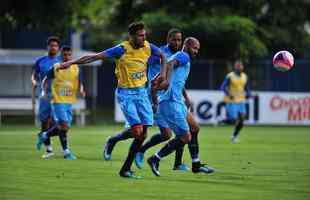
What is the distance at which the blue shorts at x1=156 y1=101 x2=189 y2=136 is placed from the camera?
15.9 meters

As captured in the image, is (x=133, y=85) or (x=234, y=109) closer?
(x=133, y=85)

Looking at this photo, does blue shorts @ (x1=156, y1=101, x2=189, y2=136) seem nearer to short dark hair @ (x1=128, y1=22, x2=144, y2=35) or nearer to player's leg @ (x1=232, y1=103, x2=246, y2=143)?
short dark hair @ (x1=128, y1=22, x2=144, y2=35)

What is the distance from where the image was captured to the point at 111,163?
1836 centimetres

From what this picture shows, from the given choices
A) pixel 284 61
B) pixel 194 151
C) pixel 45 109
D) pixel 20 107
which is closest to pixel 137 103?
pixel 194 151

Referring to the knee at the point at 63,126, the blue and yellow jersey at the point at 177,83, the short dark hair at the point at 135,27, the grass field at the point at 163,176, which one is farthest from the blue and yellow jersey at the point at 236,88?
the short dark hair at the point at 135,27

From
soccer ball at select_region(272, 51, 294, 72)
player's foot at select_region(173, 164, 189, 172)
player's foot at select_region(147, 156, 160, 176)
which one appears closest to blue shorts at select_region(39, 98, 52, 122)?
player's foot at select_region(173, 164, 189, 172)

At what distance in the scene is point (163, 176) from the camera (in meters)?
15.7

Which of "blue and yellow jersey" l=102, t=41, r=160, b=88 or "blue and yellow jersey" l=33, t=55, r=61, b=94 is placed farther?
"blue and yellow jersey" l=33, t=55, r=61, b=94

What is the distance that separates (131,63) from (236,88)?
14259mm

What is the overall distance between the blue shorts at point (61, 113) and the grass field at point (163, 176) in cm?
73

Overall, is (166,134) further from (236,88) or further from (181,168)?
(236,88)

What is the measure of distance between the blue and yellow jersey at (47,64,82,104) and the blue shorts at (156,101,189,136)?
4986 mm

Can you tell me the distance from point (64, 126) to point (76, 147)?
3.70 meters

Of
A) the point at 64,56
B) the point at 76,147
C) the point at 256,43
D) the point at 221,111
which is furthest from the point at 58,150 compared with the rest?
the point at 256,43
